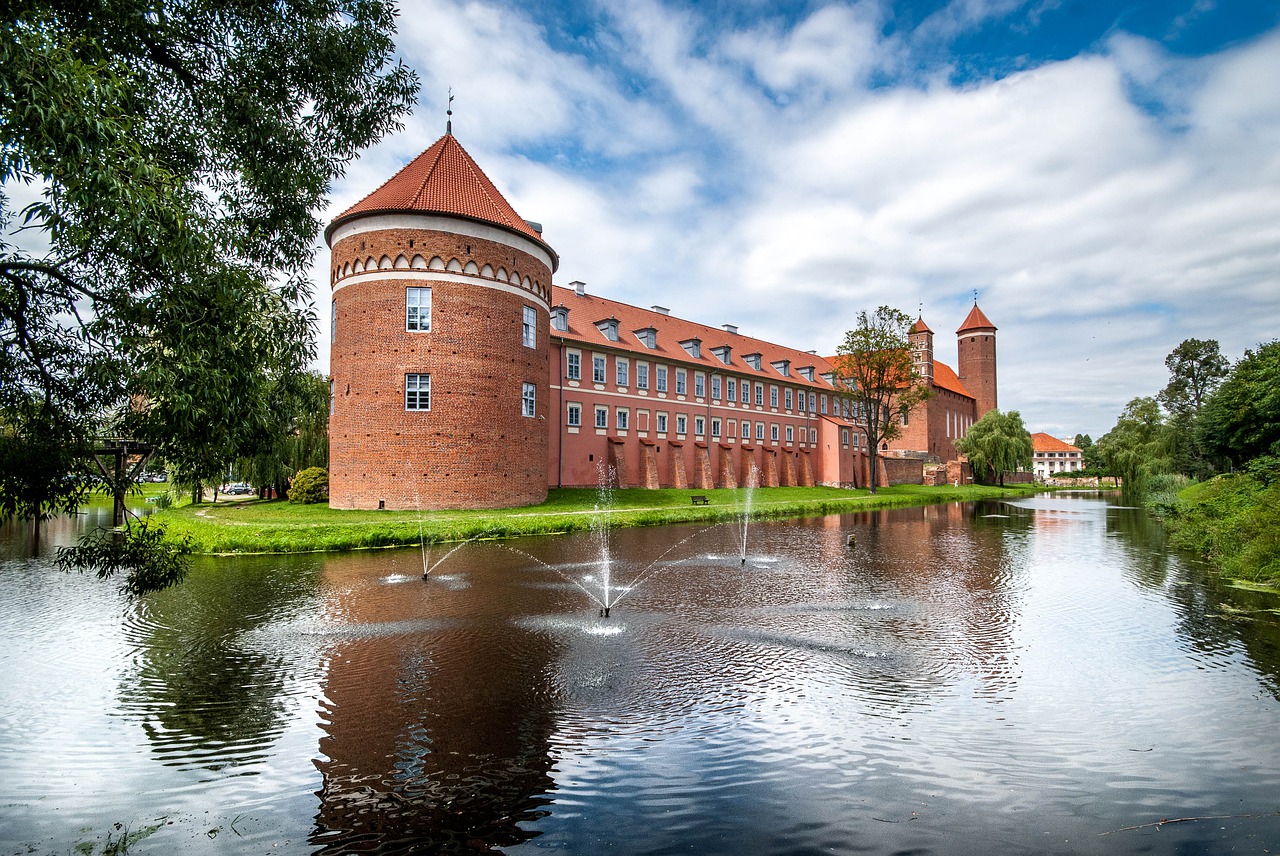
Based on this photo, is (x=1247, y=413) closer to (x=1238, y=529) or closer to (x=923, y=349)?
(x=1238, y=529)

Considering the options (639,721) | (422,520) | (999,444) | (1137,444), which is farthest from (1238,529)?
(999,444)

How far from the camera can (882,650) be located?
8.21 m

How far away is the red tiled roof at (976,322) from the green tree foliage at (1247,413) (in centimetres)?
4878

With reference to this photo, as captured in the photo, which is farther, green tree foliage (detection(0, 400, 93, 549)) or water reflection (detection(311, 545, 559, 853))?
green tree foliage (detection(0, 400, 93, 549))

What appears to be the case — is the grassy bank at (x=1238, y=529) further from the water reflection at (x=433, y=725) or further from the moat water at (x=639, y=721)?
the water reflection at (x=433, y=725)

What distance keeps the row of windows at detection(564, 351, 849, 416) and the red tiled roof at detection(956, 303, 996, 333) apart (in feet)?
110

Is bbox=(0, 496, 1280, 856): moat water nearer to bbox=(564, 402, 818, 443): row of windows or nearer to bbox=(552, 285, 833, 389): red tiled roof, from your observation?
bbox=(564, 402, 818, 443): row of windows

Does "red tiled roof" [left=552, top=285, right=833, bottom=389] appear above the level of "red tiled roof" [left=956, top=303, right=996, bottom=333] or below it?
below

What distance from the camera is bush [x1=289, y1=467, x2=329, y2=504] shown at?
91.9 ft

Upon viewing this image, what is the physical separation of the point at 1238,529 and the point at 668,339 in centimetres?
3407

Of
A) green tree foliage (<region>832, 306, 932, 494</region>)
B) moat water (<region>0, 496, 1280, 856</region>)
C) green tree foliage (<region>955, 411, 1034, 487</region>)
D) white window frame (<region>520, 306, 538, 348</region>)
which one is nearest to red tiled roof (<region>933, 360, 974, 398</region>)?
green tree foliage (<region>955, 411, 1034, 487</region>)

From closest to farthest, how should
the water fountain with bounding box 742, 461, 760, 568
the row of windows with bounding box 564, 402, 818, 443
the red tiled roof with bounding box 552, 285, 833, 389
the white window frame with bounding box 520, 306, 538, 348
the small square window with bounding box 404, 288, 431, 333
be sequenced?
the water fountain with bounding box 742, 461, 760, 568, the small square window with bounding box 404, 288, 431, 333, the white window frame with bounding box 520, 306, 538, 348, the row of windows with bounding box 564, 402, 818, 443, the red tiled roof with bounding box 552, 285, 833, 389

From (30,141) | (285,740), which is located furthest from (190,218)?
(285,740)

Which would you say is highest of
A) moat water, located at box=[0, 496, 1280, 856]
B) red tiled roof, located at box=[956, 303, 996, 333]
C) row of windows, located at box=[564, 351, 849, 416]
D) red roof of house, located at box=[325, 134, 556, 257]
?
red tiled roof, located at box=[956, 303, 996, 333]
